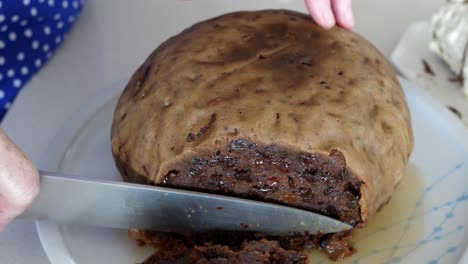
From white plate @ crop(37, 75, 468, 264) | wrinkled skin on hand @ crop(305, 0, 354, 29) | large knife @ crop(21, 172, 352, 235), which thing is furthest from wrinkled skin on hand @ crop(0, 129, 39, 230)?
wrinkled skin on hand @ crop(305, 0, 354, 29)

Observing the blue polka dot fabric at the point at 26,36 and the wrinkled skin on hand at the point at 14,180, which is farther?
the blue polka dot fabric at the point at 26,36

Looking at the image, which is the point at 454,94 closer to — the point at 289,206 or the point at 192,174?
the point at 289,206

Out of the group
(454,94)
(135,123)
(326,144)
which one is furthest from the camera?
(454,94)

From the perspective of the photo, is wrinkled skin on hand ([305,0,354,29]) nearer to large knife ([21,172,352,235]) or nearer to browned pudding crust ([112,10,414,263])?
browned pudding crust ([112,10,414,263])

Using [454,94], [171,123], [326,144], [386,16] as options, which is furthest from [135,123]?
[386,16]

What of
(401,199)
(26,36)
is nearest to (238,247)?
(401,199)

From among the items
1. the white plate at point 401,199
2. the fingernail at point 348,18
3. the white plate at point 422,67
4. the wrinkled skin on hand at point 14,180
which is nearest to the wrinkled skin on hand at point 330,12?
the fingernail at point 348,18

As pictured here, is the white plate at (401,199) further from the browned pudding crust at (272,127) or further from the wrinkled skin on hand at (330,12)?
the wrinkled skin on hand at (330,12)
